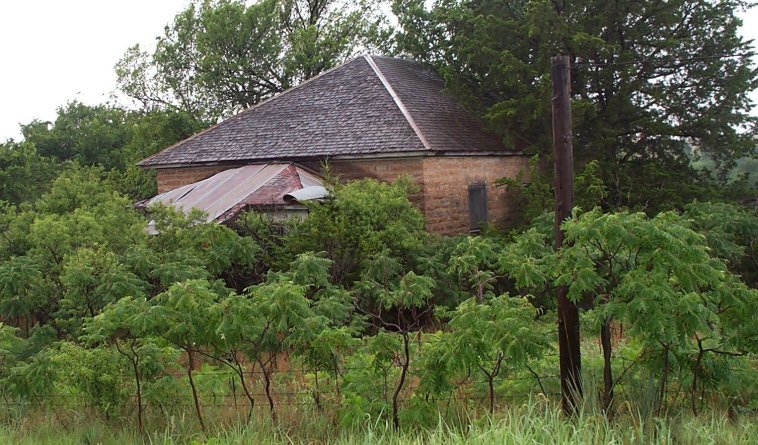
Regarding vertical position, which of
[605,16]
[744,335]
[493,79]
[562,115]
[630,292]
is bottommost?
[744,335]

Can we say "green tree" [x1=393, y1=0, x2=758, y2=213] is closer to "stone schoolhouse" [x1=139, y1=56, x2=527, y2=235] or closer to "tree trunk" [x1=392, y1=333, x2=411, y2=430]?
"stone schoolhouse" [x1=139, y1=56, x2=527, y2=235]

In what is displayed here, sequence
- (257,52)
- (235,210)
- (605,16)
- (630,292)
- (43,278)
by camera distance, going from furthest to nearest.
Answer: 1. (257,52)
2. (605,16)
3. (235,210)
4. (43,278)
5. (630,292)

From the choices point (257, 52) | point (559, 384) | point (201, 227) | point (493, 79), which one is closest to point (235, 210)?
point (201, 227)

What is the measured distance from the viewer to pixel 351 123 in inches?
766

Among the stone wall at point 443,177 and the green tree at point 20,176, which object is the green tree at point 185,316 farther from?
the green tree at point 20,176

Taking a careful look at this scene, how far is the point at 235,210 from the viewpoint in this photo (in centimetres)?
1602

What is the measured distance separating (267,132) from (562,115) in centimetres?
1388

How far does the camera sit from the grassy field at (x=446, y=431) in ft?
19.9

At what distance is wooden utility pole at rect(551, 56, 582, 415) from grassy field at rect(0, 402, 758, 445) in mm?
347

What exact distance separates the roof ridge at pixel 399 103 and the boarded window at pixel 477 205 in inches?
88.3

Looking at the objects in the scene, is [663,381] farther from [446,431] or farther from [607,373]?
[446,431]

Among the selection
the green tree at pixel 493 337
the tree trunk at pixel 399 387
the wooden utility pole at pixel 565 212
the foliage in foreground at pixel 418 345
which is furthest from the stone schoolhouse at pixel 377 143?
the green tree at pixel 493 337

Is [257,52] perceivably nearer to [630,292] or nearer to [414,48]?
[414,48]

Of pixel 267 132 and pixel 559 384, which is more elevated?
pixel 267 132
